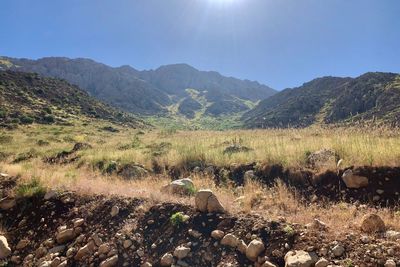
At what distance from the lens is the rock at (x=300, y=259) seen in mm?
4211

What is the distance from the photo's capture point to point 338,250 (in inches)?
170

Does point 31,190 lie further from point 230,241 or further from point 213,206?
point 230,241

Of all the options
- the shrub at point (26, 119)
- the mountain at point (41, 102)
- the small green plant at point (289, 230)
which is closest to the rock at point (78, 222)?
the small green plant at point (289, 230)

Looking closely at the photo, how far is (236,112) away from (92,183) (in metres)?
135

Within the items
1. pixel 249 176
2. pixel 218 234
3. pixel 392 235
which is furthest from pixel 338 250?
pixel 249 176

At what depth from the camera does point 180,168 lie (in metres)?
10.1

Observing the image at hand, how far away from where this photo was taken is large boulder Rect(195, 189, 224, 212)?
19.5ft

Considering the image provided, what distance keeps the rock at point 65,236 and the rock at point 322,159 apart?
5028 millimetres

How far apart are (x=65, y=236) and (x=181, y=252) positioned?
2.35m

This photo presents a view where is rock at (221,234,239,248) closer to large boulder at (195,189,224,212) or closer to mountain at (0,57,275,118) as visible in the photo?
large boulder at (195,189,224,212)

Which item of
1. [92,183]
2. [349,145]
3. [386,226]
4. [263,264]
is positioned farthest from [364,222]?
[92,183]

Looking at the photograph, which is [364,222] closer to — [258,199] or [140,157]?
[258,199]

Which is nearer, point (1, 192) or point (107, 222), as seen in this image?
point (107, 222)

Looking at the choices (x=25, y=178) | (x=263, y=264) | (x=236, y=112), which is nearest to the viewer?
(x=263, y=264)
